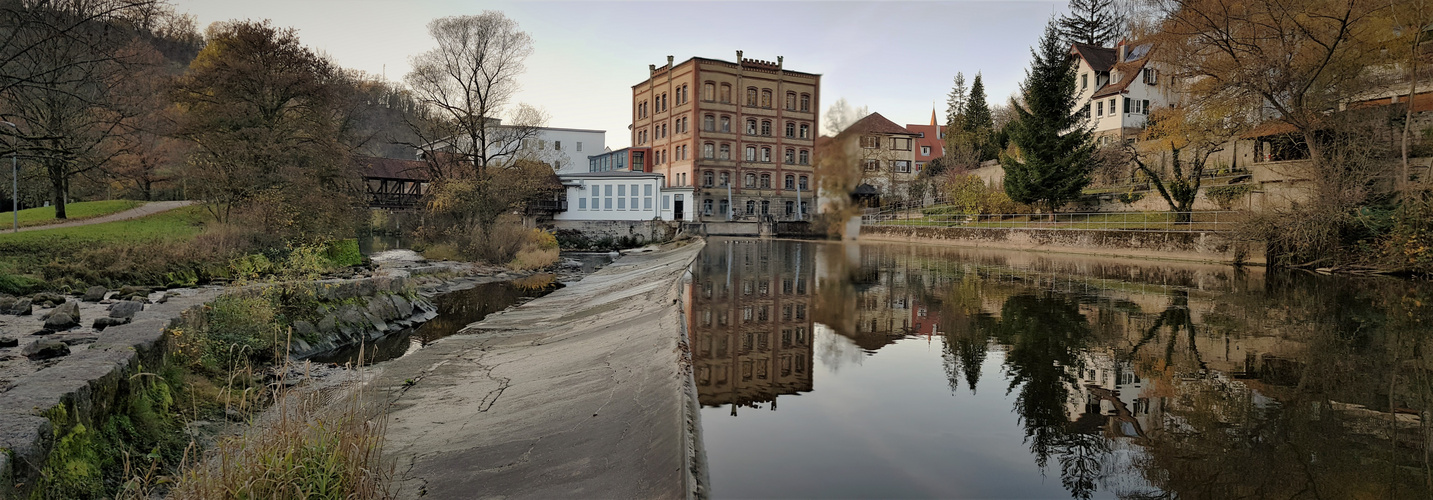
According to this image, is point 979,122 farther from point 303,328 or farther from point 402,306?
point 303,328

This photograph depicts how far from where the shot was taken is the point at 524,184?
3734cm

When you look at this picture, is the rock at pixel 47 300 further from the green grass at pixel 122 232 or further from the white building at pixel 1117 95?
the white building at pixel 1117 95

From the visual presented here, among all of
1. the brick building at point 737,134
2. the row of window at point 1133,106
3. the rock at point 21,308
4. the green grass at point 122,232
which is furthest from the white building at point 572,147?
the rock at point 21,308

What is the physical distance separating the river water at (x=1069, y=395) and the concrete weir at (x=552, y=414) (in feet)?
1.94

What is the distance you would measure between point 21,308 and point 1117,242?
3552 centimetres

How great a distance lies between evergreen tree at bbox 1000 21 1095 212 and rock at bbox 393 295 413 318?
1303 inches

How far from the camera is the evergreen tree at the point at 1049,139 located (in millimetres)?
38000

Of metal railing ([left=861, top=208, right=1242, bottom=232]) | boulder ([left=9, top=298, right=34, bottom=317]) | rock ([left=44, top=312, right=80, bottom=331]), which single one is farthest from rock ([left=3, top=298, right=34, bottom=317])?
metal railing ([left=861, top=208, right=1242, bottom=232])

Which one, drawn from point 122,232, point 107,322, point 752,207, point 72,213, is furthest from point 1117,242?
point 72,213

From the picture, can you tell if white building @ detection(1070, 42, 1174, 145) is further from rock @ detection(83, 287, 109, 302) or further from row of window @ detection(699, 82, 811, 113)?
rock @ detection(83, 287, 109, 302)

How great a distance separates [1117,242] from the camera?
31.8 meters

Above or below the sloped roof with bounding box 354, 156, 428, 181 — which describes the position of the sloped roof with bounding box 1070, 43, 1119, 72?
above

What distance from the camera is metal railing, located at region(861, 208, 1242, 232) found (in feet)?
92.0

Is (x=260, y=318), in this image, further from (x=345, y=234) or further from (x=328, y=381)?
(x=345, y=234)
